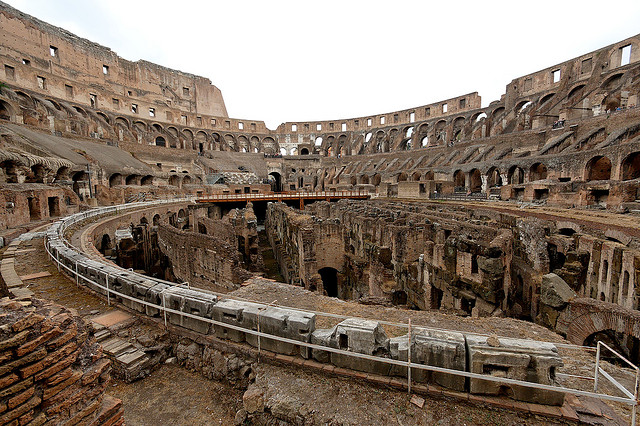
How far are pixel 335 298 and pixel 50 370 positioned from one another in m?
3.72

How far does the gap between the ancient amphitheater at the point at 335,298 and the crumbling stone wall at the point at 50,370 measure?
0.6 inches

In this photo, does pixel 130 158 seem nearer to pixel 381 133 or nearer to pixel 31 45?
pixel 31 45

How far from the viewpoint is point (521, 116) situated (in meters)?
34.2

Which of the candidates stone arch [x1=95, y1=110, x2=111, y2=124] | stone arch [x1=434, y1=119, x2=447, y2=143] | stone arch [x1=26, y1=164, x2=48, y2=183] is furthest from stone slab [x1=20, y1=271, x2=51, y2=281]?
stone arch [x1=434, y1=119, x2=447, y2=143]

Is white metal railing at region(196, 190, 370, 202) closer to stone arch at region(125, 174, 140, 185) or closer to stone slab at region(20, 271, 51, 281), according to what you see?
stone arch at region(125, 174, 140, 185)

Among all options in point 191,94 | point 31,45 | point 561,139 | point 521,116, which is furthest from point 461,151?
point 31,45

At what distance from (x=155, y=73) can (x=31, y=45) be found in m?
17.7

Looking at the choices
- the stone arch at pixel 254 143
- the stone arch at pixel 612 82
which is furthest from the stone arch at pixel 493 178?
the stone arch at pixel 254 143

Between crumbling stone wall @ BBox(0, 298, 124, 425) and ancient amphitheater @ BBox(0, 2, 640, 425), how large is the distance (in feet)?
0.05

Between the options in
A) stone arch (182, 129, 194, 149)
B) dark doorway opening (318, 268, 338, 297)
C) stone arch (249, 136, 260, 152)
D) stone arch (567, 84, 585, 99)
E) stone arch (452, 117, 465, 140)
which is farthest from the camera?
stone arch (249, 136, 260, 152)

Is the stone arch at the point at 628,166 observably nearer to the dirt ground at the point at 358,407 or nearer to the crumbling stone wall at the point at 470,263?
the crumbling stone wall at the point at 470,263

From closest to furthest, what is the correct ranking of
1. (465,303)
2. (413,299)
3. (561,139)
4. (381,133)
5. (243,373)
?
1. (243,373)
2. (465,303)
3. (413,299)
4. (561,139)
5. (381,133)

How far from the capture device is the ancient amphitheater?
2660mm

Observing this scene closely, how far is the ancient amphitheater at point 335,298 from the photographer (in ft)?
8.73
